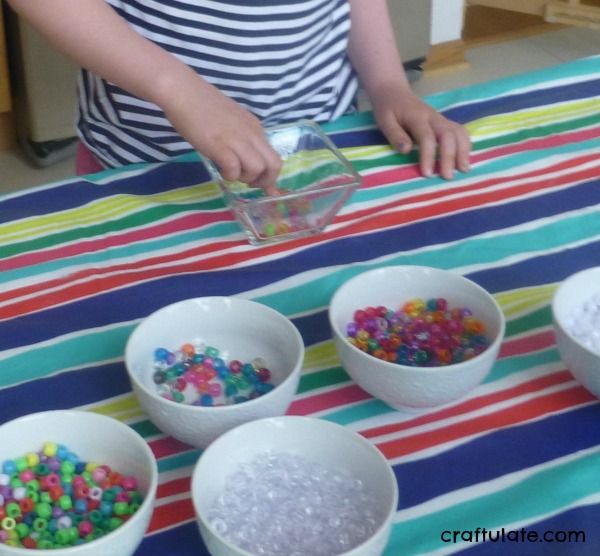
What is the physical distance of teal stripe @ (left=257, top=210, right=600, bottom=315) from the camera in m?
0.71

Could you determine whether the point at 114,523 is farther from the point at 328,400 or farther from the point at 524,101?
the point at 524,101

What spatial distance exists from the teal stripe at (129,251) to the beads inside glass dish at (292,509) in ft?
0.93

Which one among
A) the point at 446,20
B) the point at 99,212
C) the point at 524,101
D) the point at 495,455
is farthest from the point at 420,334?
the point at 446,20

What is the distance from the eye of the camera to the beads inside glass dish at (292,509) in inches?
18.9

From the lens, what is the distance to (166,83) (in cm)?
76

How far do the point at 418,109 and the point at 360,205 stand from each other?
0.51 ft

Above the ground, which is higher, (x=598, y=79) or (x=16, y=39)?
(x=598, y=79)

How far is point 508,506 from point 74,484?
266 millimetres

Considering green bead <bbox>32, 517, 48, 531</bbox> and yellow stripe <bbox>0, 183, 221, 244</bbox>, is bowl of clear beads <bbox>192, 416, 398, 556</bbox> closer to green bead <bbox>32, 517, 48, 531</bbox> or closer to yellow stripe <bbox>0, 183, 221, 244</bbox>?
green bead <bbox>32, 517, 48, 531</bbox>

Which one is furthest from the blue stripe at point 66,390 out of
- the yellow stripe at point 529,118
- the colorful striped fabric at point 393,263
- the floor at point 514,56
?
the floor at point 514,56

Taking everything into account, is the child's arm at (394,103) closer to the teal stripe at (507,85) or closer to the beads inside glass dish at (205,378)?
the teal stripe at (507,85)

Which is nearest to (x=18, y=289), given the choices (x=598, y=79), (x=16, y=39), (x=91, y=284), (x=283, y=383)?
(x=91, y=284)

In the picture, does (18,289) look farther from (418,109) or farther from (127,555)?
(418,109)

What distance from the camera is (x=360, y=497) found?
51cm
